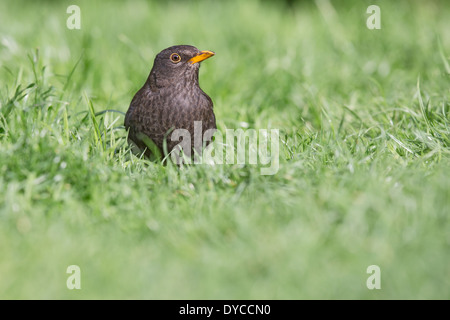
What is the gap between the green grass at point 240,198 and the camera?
250 cm

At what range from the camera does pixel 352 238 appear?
8.55 ft

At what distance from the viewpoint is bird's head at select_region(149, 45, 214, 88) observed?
3.81 meters

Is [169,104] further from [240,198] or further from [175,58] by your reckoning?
[240,198]

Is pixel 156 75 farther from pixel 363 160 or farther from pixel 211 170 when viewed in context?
pixel 363 160

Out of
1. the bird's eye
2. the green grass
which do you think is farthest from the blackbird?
the green grass

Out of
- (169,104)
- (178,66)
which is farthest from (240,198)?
(178,66)

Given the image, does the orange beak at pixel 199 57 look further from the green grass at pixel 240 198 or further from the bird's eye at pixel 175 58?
the green grass at pixel 240 198

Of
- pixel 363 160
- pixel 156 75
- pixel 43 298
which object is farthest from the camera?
pixel 156 75

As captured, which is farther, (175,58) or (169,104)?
(175,58)

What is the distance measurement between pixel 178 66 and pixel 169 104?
27 cm

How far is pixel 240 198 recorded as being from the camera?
3100 millimetres

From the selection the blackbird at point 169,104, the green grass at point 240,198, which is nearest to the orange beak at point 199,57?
the blackbird at point 169,104

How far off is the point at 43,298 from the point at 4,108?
4.98ft

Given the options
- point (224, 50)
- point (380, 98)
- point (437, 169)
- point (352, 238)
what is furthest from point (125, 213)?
point (224, 50)
